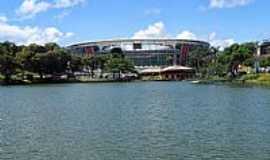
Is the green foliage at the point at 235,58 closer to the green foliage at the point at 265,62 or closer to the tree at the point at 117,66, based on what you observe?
the green foliage at the point at 265,62

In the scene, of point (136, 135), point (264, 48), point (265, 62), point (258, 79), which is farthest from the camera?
point (264, 48)

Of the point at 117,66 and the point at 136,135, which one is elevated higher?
the point at 117,66

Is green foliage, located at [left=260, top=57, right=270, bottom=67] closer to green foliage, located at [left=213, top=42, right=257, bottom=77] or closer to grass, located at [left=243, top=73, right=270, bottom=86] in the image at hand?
green foliage, located at [left=213, top=42, right=257, bottom=77]

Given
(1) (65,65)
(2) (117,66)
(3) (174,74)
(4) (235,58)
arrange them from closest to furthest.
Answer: (4) (235,58)
(1) (65,65)
(2) (117,66)
(3) (174,74)

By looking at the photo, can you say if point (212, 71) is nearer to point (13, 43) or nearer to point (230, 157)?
point (13, 43)

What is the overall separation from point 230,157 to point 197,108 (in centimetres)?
2340

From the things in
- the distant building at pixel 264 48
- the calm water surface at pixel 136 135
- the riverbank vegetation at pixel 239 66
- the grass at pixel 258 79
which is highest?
the distant building at pixel 264 48

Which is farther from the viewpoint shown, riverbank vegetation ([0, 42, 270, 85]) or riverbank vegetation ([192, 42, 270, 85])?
riverbank vegetation ([0, 42, 270, 85])

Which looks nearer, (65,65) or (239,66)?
(65,65)

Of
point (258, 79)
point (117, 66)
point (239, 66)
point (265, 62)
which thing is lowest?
point (258, 79)

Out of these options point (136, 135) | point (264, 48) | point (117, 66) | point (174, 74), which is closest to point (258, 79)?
point (264, 48)

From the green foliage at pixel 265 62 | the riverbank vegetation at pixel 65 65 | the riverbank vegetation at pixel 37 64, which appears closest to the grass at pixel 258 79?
the riverbank vegetation at pixel 65 65

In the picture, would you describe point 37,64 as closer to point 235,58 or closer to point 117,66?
point 117,66

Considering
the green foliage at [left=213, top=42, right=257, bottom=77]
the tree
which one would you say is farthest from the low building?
the green foliage at [left=213, top=42, right=257, bottom=77]
